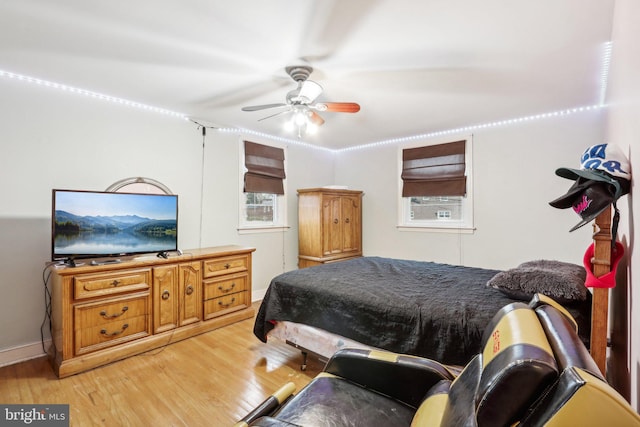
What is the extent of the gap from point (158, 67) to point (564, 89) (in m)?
3.57

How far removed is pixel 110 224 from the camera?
278 cm

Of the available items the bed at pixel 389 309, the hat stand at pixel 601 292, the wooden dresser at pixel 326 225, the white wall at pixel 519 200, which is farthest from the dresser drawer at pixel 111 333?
the white wall at pixel 519 200

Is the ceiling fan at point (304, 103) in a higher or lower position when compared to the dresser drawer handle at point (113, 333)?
higher

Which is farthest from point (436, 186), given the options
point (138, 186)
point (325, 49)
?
point (138, 186)

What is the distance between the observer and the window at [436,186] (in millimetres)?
4148

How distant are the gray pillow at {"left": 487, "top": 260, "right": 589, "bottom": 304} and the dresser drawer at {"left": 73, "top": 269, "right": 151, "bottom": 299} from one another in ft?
9.75

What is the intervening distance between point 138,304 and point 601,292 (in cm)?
331

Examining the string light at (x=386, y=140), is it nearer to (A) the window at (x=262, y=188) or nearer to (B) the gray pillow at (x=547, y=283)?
(A) the window at (x=262, y=188)

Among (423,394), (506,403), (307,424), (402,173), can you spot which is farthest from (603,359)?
(402,173)

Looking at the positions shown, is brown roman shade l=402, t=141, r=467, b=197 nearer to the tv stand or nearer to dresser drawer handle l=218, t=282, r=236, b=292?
dresser drawer handle l=218, t=282, r=236, b=292

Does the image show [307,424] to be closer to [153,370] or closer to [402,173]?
[153,370]

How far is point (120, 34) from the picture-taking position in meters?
1.98

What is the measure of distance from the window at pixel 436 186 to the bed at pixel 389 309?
4.87ft

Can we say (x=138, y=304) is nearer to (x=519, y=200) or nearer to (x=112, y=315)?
(x=112, y=315)
